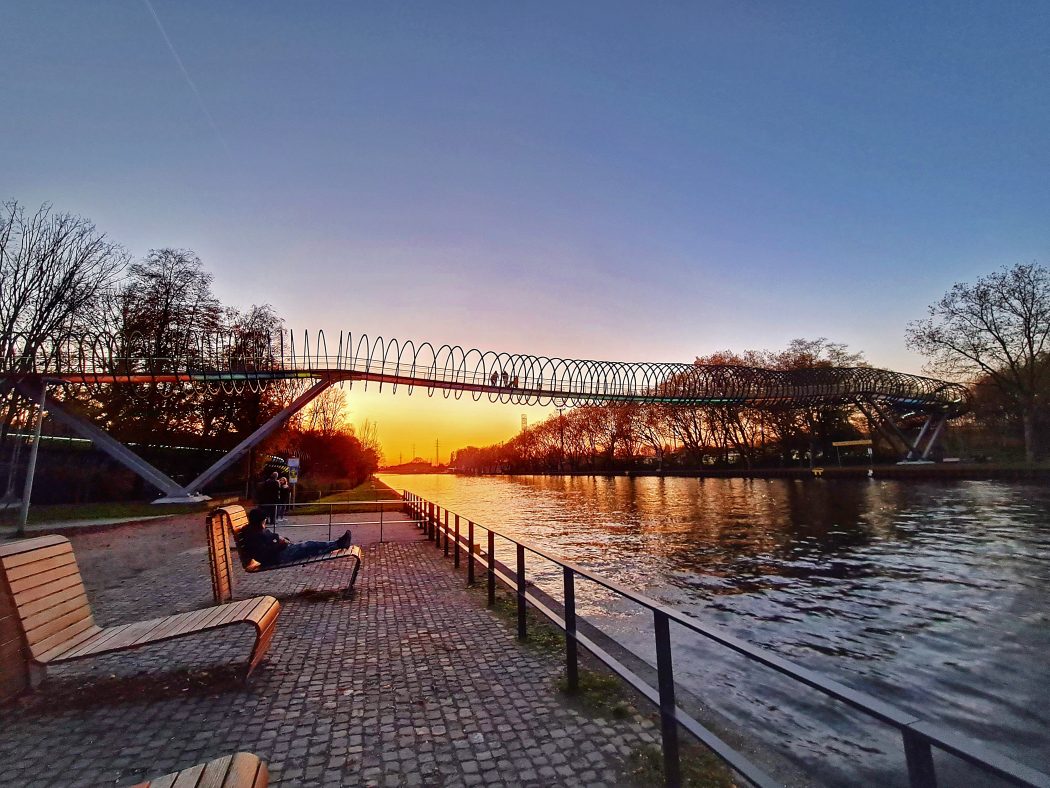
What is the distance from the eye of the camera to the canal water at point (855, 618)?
4.53 metres

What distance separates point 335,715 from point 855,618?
725cm

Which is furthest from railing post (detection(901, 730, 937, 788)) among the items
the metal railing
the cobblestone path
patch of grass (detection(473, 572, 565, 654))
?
the metal railing

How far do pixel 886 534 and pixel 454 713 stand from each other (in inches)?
639

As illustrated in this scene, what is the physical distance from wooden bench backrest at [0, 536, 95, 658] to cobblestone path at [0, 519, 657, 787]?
0.54 meters

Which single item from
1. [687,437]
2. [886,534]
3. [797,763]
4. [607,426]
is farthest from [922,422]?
[797,763]

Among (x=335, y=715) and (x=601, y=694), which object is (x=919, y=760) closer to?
(x=601, y=694)

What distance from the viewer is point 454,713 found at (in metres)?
3.98

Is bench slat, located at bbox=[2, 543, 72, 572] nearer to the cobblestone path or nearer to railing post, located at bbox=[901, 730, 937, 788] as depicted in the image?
the cobblestone path

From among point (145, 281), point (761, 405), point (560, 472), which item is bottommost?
point (560, 472)

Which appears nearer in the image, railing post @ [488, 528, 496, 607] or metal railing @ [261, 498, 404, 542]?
railing post @ [488, 528, 496, 607]

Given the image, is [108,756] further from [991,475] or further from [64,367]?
[991,475]

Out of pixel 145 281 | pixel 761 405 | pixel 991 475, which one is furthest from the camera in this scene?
pixel 761 405

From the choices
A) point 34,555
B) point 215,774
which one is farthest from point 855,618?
point 34,555

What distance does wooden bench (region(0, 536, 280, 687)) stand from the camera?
3592 mm
